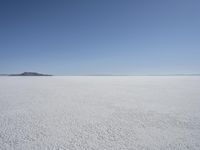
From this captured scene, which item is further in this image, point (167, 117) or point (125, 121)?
point (167, 117)

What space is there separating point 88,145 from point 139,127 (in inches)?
38.9

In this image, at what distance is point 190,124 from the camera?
7.96ft

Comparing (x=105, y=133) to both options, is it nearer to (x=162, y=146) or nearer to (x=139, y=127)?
(x=139, y=127)

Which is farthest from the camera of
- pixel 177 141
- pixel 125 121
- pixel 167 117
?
pixel 167 117

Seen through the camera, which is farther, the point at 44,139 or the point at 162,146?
the point at 44,139

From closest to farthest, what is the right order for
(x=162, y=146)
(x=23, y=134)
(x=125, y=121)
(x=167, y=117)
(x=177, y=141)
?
1. (x=162, y=146)
2. (x=177, y=141)
3. (x=23, y=134)
4. (x=125, y=121)
5. (x=167, y=117)

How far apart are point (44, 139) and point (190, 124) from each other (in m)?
2.44

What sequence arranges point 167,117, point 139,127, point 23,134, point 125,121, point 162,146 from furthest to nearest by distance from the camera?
point 167,117
point 125,121
point 139,127
point 23,134
point 162,146

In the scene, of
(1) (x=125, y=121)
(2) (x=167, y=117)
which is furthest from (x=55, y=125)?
(2) (x=167, y=117)

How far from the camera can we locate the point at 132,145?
1740 millimetres

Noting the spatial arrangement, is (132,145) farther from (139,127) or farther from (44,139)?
(44,139)

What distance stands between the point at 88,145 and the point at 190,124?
189cm

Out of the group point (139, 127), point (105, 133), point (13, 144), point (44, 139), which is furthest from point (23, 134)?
point (139, 127)

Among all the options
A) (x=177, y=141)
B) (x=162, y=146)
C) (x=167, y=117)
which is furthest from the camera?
(x=167, y=117)
